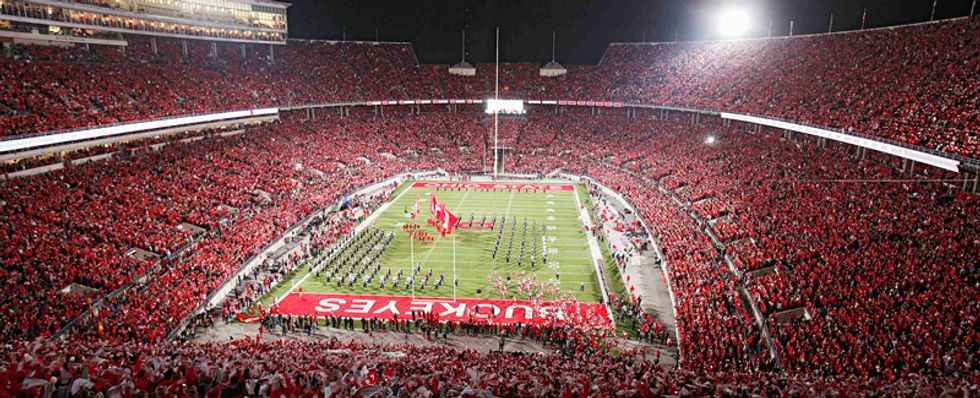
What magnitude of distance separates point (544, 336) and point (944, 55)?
2609 centimetres

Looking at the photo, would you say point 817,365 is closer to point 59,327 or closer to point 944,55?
point 59,327

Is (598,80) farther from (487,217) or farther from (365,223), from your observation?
(365,223)

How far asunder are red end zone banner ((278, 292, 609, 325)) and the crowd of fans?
15198 millimetres

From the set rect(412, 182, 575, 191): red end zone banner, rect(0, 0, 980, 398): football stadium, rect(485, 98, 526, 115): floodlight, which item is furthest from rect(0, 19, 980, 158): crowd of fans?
rect(412, 182, 575, 191): red end zone banner

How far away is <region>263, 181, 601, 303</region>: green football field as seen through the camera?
22.5 meters

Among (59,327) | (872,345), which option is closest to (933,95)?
(872,345)

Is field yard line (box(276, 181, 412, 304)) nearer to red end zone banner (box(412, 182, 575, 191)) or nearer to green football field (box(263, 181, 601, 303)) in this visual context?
green football field (box(263, 181, 601, 303))

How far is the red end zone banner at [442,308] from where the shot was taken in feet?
64.4

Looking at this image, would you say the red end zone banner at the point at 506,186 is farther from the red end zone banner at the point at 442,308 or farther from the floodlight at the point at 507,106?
the red end zone banner at the point at 442,308

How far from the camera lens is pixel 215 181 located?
99.6 feet

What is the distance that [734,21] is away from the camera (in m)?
49.3

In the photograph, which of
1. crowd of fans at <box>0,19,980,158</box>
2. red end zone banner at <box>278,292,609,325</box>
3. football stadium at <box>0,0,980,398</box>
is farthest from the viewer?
crowd of fans at <box>0,19,980,158</box>

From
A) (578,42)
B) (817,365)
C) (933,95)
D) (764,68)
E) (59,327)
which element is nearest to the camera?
(817,365)

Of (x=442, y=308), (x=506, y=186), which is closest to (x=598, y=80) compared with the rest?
(x=506, y=186)
